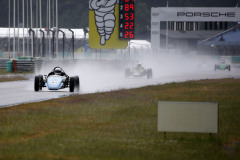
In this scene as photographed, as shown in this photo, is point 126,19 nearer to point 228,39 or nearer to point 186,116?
point 186,116

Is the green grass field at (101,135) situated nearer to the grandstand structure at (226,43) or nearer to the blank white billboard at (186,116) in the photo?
the blank white billboard at (186,116)

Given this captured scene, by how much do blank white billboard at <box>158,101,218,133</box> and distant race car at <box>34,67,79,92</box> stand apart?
43.1ft

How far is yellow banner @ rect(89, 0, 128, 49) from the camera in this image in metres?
46.9

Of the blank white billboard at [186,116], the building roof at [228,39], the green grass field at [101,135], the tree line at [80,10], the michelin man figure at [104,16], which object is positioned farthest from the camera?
the tree line at [80,10]

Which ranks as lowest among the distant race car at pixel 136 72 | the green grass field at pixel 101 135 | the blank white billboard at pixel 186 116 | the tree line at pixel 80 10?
the green grass field at pixel 101 135

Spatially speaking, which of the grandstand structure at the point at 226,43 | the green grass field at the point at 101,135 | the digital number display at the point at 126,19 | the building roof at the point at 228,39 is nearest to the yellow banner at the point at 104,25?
the digital number display at the point at 126,19

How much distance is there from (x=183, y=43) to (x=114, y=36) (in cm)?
7643

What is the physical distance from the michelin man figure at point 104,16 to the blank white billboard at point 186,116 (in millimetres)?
35300

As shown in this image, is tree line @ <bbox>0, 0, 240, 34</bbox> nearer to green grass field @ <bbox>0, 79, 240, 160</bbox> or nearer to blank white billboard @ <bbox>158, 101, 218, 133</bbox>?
green grass field @ <bbox>0, 79, 240, 160</bbox>

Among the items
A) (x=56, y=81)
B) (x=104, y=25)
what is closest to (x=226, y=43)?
(x=104, y=25)

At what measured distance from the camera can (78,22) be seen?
132 metres

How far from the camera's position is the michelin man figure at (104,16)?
155 feet

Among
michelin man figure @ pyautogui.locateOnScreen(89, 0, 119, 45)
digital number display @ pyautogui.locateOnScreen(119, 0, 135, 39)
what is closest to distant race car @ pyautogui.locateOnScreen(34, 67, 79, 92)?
digital number display @ pyautogui.locateOnScreen(119, 0, 135, 39)

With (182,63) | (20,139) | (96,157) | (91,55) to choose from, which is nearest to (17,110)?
(20,139)
